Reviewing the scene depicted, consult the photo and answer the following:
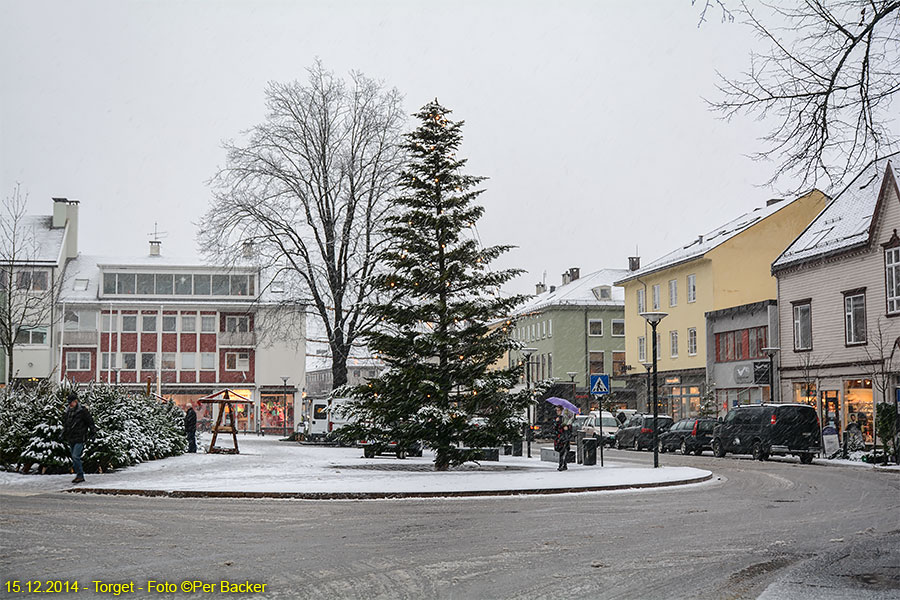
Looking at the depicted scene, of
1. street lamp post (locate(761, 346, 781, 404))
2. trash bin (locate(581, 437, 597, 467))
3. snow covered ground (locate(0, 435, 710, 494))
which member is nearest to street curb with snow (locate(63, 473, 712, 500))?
snow covered ground (locate(0, 435, 710, 494))

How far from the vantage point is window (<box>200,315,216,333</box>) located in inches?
2990

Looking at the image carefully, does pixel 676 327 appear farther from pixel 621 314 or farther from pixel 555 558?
pixel 555 558

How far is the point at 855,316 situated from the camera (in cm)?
3975

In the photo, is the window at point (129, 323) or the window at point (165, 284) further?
the window at point (165, 284)

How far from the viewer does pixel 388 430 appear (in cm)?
2648

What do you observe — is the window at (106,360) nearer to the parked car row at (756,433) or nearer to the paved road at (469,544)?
the parked car row at (756,433)

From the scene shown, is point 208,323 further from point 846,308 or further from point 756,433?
point 756,433

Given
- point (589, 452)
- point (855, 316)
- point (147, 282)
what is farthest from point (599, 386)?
point (147, 282)

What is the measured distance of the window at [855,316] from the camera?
39.2m

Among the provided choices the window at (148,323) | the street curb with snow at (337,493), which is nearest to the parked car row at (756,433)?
the street curb with snow at (337,493)

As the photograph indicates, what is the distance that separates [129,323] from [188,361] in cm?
516

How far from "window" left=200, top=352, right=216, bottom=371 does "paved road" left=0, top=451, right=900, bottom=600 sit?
192 ft

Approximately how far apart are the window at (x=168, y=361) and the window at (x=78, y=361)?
5396 millimetres

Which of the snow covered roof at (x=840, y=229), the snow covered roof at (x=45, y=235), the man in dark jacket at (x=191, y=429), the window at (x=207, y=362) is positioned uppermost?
the snow covered roof at (x=45, y=235)
